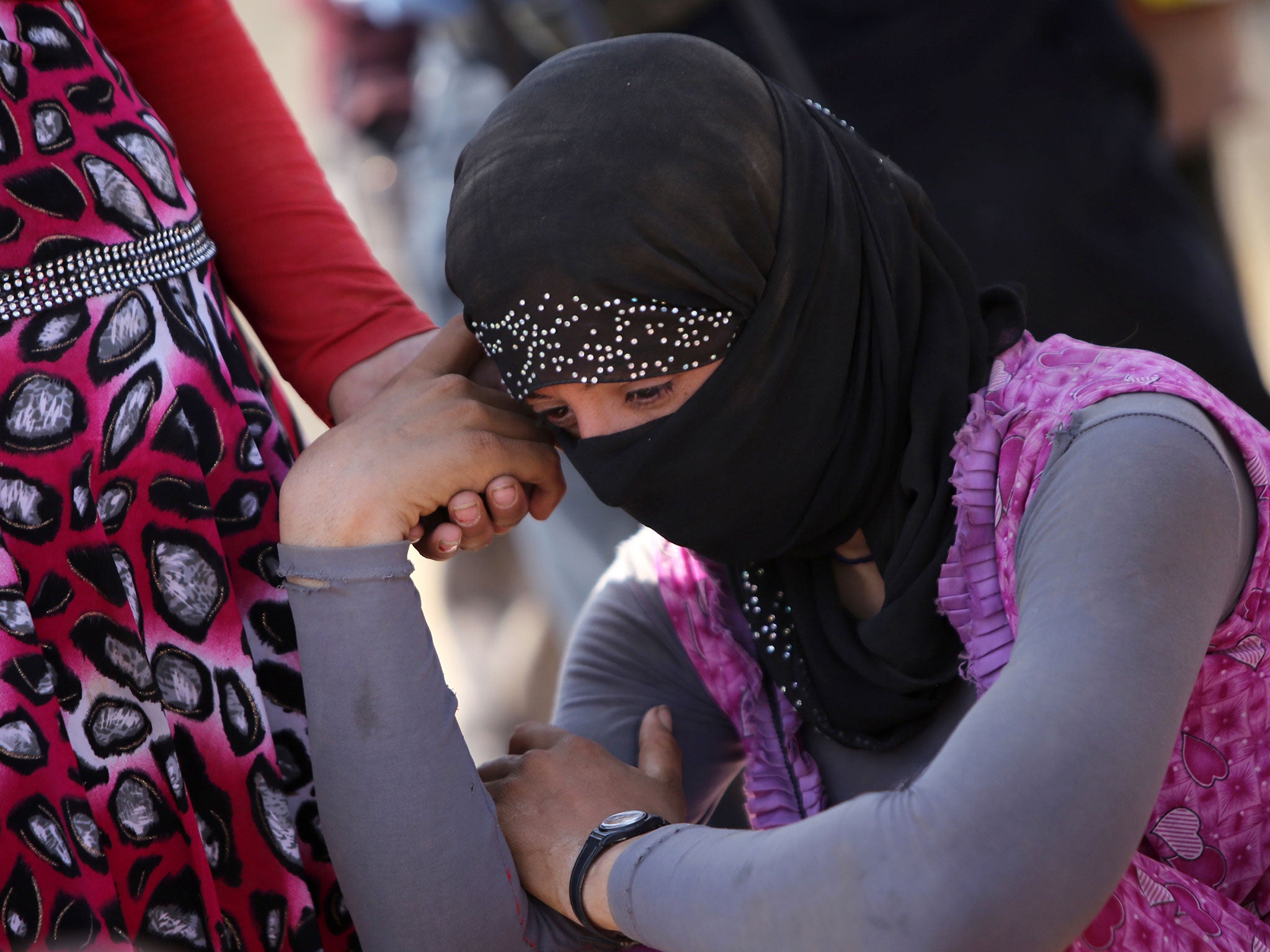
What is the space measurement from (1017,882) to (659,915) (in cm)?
29

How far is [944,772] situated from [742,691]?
60cm

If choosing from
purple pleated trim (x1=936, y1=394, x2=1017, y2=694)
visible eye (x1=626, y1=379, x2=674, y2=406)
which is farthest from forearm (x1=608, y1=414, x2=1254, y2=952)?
visible eye (x1=626, y1=379, x2=674, y2=406)

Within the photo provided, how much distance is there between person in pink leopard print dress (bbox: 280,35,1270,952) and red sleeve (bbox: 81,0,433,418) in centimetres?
17

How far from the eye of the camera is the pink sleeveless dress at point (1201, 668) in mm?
1055

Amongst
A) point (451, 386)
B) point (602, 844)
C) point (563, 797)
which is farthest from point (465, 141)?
point (602, 844)

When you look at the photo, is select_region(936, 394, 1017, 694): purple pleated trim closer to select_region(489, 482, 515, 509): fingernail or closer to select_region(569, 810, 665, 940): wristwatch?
select_region(569, 810, 665, 940): wristwatch

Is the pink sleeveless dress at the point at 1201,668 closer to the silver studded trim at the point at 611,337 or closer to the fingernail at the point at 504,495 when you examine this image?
the silver studded trim at the point at 611,337

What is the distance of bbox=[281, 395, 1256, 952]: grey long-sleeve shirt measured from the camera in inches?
32.4

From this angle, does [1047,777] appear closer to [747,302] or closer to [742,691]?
[747,302]

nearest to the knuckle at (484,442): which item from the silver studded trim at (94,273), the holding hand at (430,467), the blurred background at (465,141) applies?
the holding hand at (430,467)

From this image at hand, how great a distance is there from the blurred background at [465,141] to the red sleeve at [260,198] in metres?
1.09

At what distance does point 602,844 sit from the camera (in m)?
1.13

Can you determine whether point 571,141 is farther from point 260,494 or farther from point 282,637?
point 282,637

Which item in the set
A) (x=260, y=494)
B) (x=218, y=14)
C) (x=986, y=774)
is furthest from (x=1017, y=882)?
(x=218, y=14)
